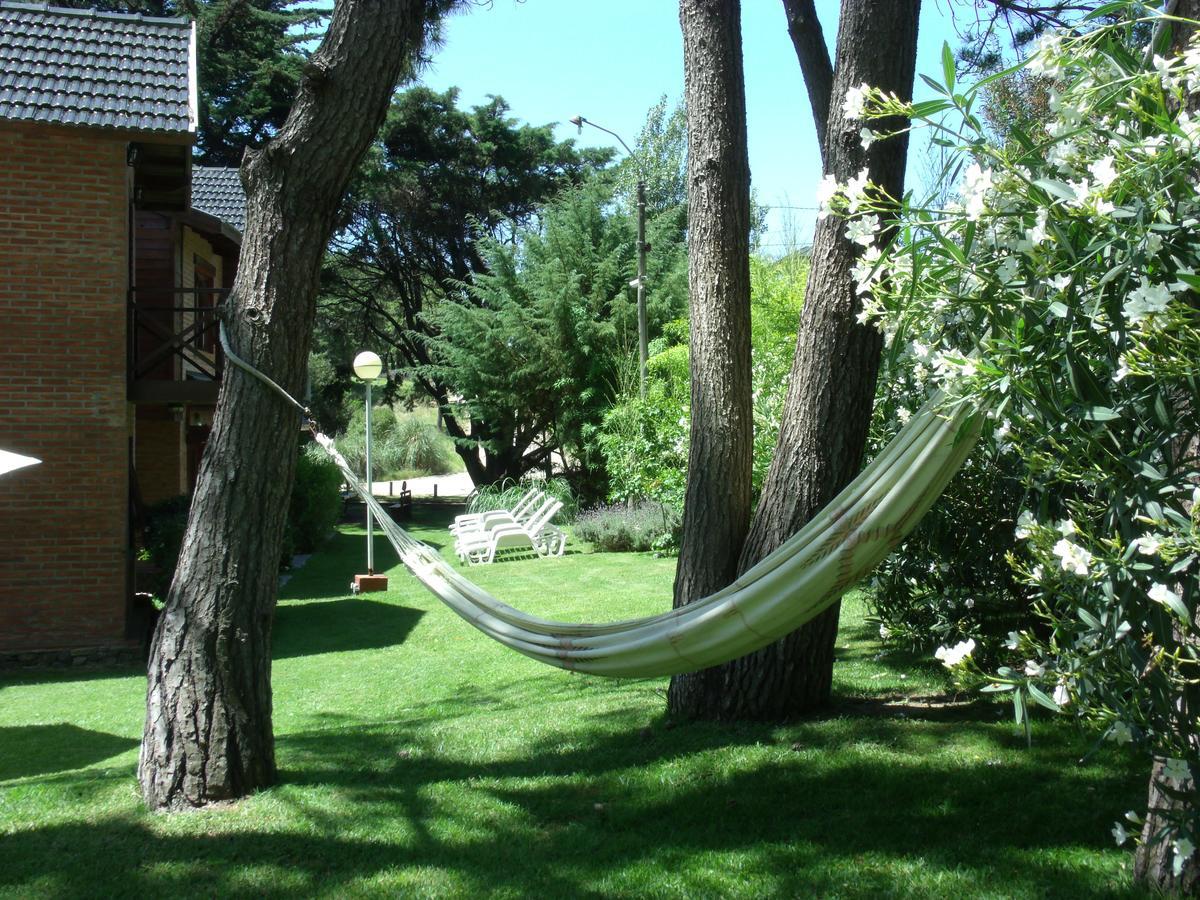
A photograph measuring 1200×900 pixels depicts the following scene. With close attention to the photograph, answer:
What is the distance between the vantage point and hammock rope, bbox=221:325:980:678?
335 cm

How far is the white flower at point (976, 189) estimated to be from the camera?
217 cm

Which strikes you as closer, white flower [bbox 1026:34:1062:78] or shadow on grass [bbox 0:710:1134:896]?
white flower [bbox 1026:34:1062:78]

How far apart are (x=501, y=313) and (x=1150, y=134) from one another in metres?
20.1

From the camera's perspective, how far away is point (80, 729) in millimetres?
6949

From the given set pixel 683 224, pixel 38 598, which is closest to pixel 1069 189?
pixel 38 598

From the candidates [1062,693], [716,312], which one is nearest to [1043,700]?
[1062,693]

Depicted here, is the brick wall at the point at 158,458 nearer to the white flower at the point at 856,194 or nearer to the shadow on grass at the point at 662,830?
the shadow on grass at the point at 662,830

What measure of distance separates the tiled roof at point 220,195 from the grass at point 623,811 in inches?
460

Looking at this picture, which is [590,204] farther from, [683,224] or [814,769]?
[814,769]

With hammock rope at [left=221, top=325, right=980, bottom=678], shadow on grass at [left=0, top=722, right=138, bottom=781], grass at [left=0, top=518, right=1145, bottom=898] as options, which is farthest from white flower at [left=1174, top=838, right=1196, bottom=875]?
shadow on grass at [left=0, top=722, right=138, bottom=781]

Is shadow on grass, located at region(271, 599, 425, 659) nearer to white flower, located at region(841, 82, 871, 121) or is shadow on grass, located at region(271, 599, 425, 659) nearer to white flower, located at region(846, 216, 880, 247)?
white flower, located at region(846, 216, 880, 247)

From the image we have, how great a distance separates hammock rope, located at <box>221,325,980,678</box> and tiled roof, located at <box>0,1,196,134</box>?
304 inches

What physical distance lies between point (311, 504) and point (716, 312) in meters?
13.7

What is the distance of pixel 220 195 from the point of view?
1700 cm
